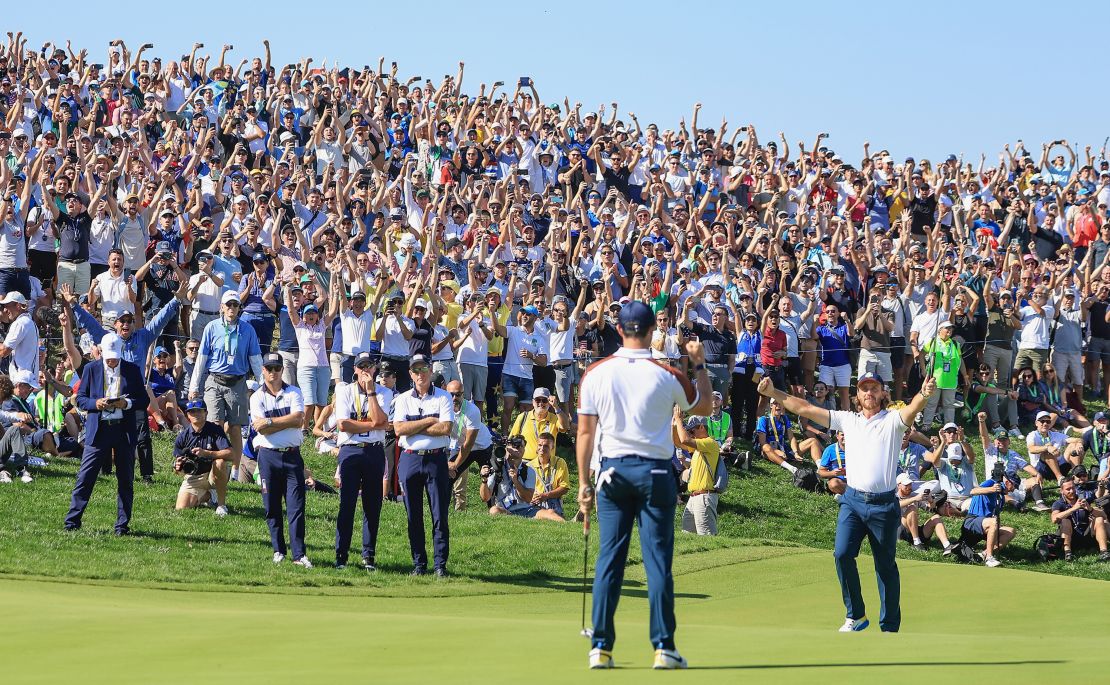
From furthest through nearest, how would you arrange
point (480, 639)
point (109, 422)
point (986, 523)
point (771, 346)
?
point (771, 346) → point (986, 523) → point (109, 422) → point (480, 639)

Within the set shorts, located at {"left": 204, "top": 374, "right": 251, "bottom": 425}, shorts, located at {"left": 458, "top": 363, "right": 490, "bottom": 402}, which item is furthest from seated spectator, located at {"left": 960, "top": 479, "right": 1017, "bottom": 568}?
shorts, located at {"left": 204, "top": 374, "right": 251, "bottom": 425}

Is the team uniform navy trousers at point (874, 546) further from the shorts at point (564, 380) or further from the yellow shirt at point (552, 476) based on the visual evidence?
the shorts at point (564, 380)

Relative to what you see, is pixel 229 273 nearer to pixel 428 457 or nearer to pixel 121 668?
pixel 428 457

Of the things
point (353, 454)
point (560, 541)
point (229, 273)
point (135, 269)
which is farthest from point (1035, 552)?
point (135, 269)

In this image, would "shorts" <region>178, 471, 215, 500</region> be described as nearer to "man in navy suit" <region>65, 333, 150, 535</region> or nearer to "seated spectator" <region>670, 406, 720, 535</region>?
"man in navy suit" <region>65, 333, 150, 535</region>

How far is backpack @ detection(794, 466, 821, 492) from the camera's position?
71.8 feet

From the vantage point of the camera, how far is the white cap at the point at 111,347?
15.0m

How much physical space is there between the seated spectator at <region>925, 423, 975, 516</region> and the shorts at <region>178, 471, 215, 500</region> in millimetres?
9837

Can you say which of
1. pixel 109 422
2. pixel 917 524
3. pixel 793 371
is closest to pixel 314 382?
pixel 109 422

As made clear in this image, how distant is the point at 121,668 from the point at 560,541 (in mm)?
9447

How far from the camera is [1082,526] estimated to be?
19.2m

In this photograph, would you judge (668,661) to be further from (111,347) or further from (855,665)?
(111,347)

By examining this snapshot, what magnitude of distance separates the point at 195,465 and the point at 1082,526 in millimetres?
11227

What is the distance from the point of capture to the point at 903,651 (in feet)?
25.9
